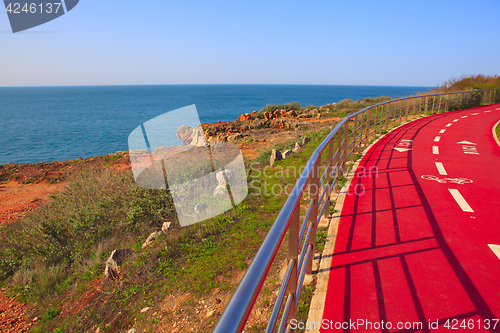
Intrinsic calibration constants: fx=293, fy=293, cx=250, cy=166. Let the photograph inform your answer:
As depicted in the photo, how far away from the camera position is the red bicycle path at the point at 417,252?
261 centimetres

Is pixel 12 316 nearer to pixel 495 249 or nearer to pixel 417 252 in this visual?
pixel 417 252

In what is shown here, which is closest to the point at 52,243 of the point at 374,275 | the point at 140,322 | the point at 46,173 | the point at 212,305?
the point at 140,322

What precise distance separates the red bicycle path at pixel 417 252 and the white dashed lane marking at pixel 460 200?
30 mm

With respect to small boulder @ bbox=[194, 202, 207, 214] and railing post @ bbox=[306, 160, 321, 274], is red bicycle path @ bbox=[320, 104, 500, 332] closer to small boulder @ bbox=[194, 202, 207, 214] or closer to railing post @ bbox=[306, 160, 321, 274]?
railing post @ bbox=[306, 160, 321, 274]

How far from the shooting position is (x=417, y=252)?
3.52 meters

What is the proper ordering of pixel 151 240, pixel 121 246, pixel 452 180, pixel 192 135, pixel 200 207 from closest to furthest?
1. pixel 151 240
2. pixel 452 180
3. pixel 121 246
4. pixel 200 207
5. pixel 192 135

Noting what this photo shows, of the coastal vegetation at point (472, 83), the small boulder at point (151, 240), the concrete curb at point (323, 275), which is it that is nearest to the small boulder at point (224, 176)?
the small boulder at point (151, 240)

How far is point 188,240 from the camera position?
5461mm

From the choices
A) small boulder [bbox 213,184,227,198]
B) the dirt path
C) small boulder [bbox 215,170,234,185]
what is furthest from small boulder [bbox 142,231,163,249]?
small boulder [bbox 215,170,234,185]

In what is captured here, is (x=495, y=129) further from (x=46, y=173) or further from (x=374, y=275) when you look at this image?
(x=46, y=173)

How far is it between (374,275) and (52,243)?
704 cm

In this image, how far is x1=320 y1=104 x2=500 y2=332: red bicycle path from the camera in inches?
103

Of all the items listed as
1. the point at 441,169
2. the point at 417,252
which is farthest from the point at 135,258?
the point at 441,169

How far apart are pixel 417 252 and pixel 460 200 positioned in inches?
86.5
